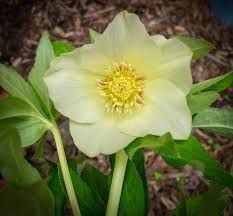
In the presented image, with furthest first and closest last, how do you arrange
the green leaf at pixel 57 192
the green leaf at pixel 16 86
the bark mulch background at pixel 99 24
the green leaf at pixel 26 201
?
1. the bark mulch background at pixel 99 24
2. the green leaf at pixel 57 192
3. the green leaf at pixel 16 86
4. the green leaf at pixel 26 201

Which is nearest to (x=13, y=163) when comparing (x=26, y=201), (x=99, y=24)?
(x=26, y=201)

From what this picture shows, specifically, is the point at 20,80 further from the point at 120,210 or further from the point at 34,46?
the point at 34,46

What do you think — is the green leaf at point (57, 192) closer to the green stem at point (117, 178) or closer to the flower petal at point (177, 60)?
the green stem at point (117, 178)

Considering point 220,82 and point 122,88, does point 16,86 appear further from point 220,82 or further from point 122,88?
point 220,82

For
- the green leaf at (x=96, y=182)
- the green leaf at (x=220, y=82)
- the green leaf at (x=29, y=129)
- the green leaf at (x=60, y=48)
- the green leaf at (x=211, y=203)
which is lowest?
the green leaf at (x=96, y=182)

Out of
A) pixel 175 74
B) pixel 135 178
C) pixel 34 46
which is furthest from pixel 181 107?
pixel 34 46

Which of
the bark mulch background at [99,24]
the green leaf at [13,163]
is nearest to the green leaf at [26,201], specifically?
the green leaf at [13,163]

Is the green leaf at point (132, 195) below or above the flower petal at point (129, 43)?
below
